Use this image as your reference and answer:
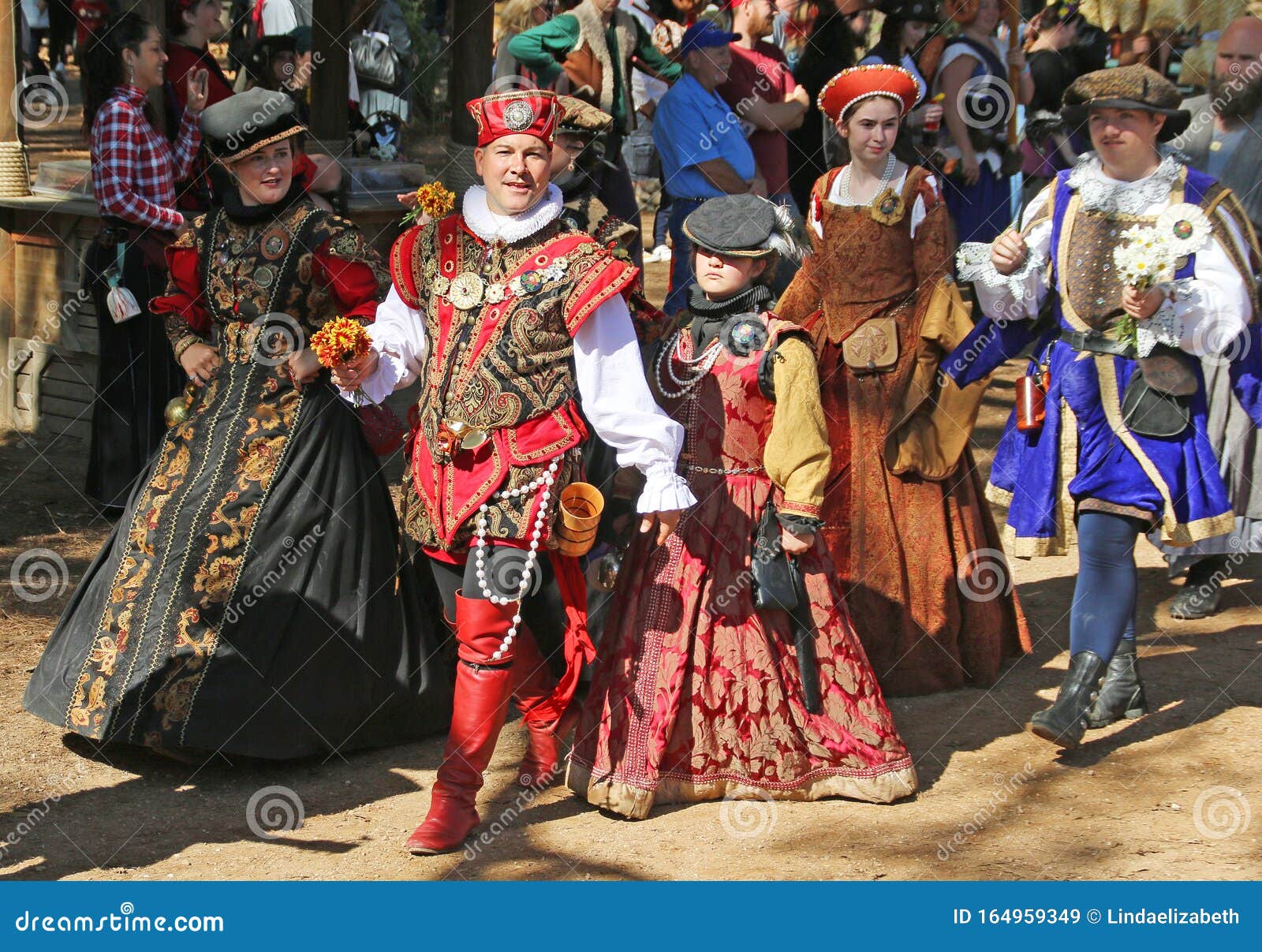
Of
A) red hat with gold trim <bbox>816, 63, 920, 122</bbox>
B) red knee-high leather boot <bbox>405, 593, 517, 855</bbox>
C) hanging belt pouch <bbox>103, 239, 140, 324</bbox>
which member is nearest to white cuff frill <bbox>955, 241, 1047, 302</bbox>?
red hat with gold trim <bbox>816, 63, 920, 122</bbox>

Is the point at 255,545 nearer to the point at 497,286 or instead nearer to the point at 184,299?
the point at 184,299

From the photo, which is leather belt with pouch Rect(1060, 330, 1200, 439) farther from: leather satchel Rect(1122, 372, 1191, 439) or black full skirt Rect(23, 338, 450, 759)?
black full skirt Rect(23, 338, 450, 759)

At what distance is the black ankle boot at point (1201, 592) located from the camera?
5848 mm

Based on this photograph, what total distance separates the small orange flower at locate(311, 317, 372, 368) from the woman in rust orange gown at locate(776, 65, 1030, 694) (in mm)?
1773

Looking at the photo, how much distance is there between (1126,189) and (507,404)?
184cm

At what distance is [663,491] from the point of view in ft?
12.7

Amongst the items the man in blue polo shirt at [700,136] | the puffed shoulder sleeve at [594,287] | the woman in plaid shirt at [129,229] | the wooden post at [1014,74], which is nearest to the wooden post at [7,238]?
the woman in plaid shirt at [129,229]

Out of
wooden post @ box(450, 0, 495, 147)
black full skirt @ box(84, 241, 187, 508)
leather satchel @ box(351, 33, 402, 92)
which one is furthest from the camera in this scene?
leather satchel @ box(351, 33, 402, 92)

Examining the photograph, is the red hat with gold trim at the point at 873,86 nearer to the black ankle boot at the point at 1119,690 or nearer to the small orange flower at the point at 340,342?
the black ankle boot at the point at 1119,690

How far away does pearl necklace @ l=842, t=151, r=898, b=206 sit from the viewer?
514 cm

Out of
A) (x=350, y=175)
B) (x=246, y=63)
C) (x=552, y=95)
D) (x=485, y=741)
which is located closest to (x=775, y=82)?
(x=350, y=175)

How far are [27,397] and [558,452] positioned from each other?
4836mm

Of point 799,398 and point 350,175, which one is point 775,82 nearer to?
point 350,175

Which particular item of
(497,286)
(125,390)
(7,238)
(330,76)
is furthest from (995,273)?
(330,76)
